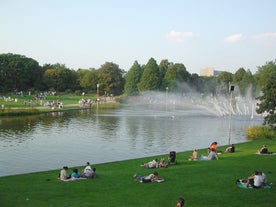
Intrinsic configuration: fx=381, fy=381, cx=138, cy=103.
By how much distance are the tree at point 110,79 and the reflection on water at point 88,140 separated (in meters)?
86.1

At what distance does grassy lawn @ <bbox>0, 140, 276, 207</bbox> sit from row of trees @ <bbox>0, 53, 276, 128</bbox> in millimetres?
89636

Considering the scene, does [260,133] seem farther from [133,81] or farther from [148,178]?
[133,81]

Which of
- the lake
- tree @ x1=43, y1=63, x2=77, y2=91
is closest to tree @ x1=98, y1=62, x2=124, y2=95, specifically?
tree @ x1=43, y1=63, x2=77, y2=91

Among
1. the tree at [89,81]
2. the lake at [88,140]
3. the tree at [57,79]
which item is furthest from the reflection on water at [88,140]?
the tree at [89,81]

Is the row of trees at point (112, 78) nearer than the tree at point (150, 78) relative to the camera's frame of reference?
Yes

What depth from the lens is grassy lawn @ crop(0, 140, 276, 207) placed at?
15156mm

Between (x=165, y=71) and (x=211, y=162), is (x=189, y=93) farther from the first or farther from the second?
(x=211, y=162)

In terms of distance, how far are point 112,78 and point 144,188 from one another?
123m

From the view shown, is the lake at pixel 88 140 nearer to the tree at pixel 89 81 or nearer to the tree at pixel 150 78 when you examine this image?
the tree at pixel 150 78

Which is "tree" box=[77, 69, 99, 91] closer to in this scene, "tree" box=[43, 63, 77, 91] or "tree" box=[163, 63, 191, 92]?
"tree" box=[43, 63, 77, 91]

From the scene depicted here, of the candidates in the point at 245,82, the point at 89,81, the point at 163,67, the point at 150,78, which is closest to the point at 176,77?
the point at 163,67

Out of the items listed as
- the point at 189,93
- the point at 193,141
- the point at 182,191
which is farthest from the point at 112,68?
the point at 182,191

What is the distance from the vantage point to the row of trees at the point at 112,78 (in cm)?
11725

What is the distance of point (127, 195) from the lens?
637 inches
